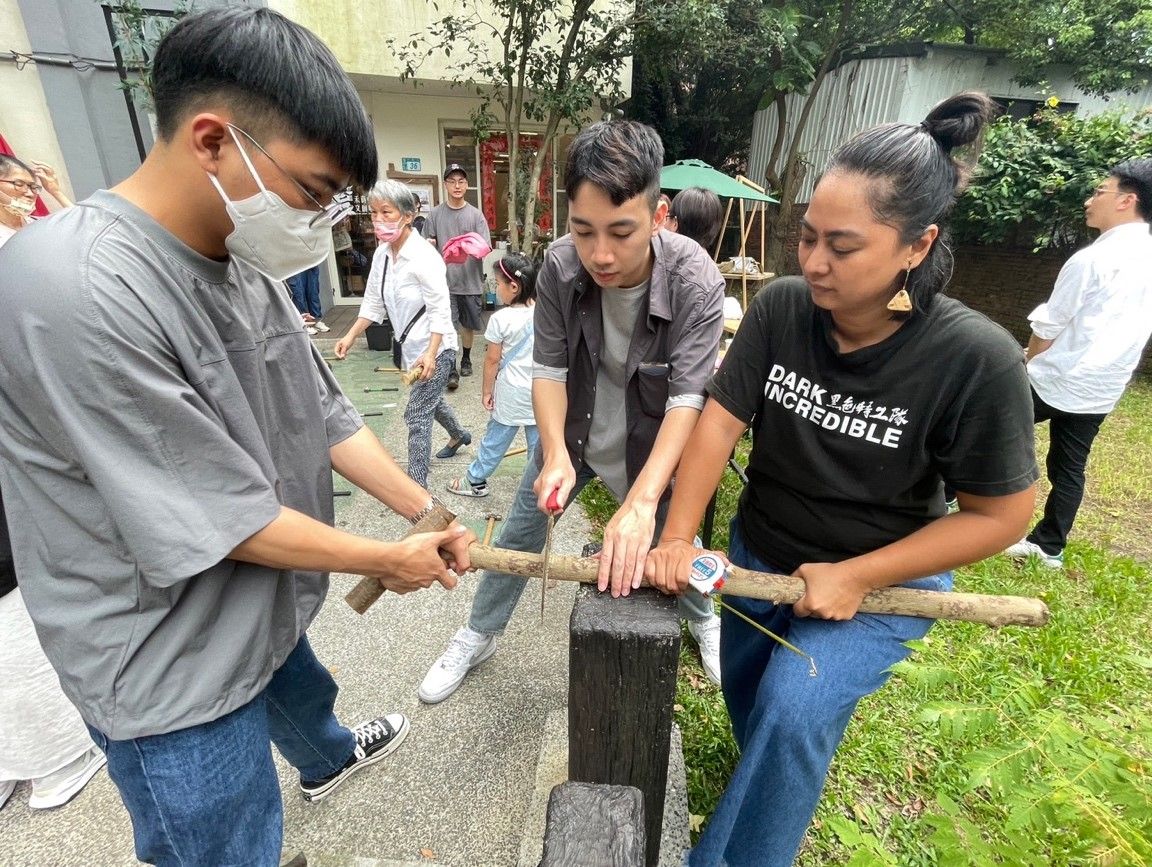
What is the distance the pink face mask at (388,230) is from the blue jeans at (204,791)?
2.93 meters

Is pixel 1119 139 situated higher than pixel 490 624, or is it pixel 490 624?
pixel 1119 139

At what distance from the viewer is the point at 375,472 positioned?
1.70 meters

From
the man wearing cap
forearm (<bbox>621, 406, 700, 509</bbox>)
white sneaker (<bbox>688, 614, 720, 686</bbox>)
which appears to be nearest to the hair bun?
forearm (<bbox>621, 406, 700, 509</bbox>)

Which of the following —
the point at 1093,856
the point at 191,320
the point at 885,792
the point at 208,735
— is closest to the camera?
A: the point at 1093,856

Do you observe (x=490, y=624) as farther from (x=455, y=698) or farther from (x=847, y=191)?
(x=847, y=191)

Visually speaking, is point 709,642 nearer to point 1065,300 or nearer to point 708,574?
point 708,574

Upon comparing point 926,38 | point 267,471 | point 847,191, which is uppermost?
point 926,38

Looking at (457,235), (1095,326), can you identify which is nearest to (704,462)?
(1095,326)

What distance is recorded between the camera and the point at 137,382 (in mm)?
944

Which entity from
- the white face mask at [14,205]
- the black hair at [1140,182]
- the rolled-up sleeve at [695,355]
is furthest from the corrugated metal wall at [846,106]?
Result: the white face mask at [14,205]

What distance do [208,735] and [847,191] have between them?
1807 millimetres

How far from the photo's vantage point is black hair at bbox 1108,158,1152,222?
3123 millimetres

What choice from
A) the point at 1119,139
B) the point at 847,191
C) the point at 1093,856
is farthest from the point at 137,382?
the point at 1119,139

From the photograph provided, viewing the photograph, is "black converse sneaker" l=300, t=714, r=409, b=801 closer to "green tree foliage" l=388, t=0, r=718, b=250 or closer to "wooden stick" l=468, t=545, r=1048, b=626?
"wooden stick" l=468, t=545, r=1048, b=626
